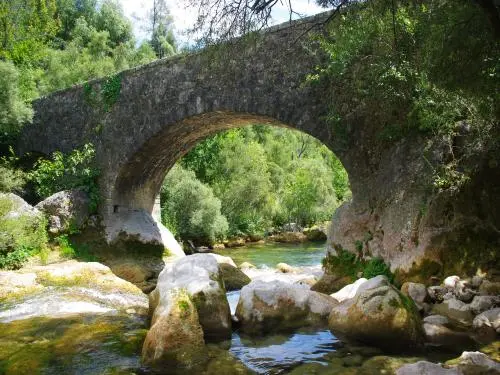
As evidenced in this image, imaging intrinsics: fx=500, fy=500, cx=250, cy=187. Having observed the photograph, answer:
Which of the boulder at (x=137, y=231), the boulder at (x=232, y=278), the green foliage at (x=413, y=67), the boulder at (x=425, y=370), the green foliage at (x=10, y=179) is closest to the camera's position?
the boulder at (x=425, y=370)

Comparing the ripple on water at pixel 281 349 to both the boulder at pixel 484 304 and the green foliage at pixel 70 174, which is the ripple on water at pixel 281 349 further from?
the green foliage at pixel 70 174

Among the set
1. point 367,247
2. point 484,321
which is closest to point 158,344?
point 484,321

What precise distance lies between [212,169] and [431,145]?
21.4m

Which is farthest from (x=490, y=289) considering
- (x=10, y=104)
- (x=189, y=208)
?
(x=189, y=208)

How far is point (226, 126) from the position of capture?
13.7 meters

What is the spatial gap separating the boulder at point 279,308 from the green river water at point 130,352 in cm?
28

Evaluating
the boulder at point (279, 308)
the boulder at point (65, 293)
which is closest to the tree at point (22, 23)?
the boulder at point (65, 293)

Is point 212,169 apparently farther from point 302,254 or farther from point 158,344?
point 158,344

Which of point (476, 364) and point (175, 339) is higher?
point (175, 339)

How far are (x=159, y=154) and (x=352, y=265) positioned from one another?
23.6 feet

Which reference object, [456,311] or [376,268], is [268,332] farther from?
[376,268]

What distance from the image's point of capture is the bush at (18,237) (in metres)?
11.4

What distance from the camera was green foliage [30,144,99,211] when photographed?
14.3 meters

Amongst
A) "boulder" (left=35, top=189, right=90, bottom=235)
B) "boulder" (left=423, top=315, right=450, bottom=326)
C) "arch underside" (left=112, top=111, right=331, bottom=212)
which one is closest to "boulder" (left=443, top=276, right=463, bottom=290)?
"boulder" (left=423, top=315, right=450, bottom=326)
